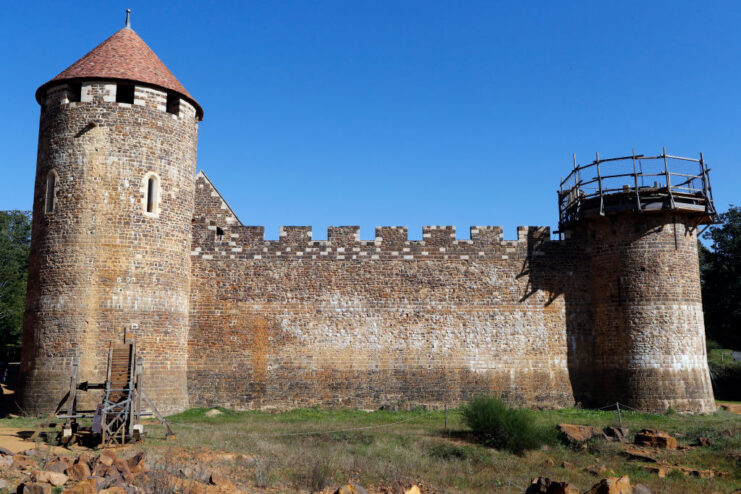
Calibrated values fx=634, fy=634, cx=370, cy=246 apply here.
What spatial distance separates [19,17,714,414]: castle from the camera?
60.3ft

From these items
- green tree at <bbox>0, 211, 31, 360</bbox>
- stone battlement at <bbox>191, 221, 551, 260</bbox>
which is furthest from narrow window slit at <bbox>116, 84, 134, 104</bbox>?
green tree at <bbox>0, 211, 31, 360</bbox>

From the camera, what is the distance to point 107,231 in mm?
18297

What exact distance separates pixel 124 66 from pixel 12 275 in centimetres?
2452

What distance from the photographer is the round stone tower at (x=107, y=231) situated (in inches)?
702

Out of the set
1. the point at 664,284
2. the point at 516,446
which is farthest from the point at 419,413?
the point at 664,284

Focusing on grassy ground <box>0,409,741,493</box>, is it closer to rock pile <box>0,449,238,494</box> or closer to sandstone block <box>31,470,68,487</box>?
rock pile <box>0,449,238,494</box>

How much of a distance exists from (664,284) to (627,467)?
8.61 meters

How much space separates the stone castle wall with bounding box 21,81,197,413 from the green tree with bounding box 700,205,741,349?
27.7 m

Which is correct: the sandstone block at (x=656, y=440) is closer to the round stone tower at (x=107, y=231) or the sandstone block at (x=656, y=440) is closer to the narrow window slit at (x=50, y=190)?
the round stone tower at (x=107, y=231)

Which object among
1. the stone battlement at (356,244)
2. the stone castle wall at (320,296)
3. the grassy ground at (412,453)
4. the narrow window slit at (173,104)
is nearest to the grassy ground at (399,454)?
the grassy ground at (412,453)

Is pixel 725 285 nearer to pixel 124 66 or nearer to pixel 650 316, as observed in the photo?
pixel 650 316

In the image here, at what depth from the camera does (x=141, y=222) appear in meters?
18.7

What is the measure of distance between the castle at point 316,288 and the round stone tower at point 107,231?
0.19 feet

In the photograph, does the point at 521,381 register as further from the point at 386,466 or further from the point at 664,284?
the point at 386,466
